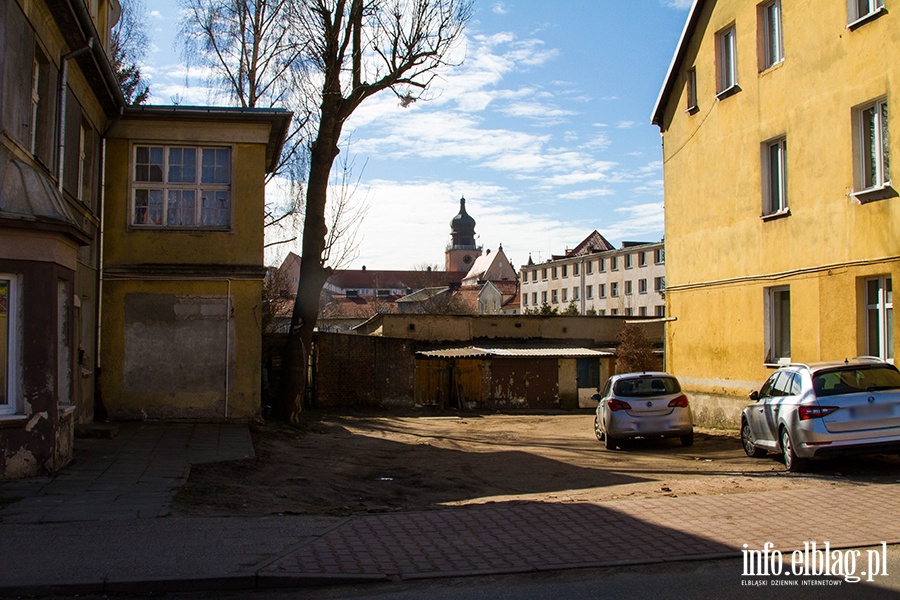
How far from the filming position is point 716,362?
62.5ft

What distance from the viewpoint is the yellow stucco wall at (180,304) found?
54.9 ft

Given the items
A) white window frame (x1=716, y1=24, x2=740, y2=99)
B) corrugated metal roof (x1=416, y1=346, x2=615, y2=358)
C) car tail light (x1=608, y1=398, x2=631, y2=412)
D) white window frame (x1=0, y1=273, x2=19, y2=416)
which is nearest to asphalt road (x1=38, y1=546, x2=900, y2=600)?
white window frame (x1=0, y1=273, x2=19, y2=416)

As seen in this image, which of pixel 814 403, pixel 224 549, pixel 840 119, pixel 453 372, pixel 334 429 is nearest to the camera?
pixel 224 549

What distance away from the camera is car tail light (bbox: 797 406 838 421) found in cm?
1099

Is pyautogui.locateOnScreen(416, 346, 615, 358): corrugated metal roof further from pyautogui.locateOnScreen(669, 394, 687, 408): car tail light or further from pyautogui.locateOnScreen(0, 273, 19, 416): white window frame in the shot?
pyautogui.locateOnScreen(0, 273, 19, 416): white window frame

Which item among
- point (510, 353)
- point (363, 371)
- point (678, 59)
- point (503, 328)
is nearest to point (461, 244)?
point (503, 328)

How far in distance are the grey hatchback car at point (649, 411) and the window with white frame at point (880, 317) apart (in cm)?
359

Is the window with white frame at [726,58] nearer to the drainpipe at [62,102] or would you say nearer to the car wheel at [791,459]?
the car wheel at [791,459]

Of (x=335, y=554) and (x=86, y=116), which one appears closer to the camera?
(x=335, y=554)

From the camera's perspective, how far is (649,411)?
1614 centimetres

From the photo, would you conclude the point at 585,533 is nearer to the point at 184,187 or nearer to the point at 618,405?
the point at 618,405

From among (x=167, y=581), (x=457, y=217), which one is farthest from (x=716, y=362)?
(x=457, y=217)

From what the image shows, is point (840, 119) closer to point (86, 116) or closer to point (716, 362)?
point (716, 362)

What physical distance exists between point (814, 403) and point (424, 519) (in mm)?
5837
